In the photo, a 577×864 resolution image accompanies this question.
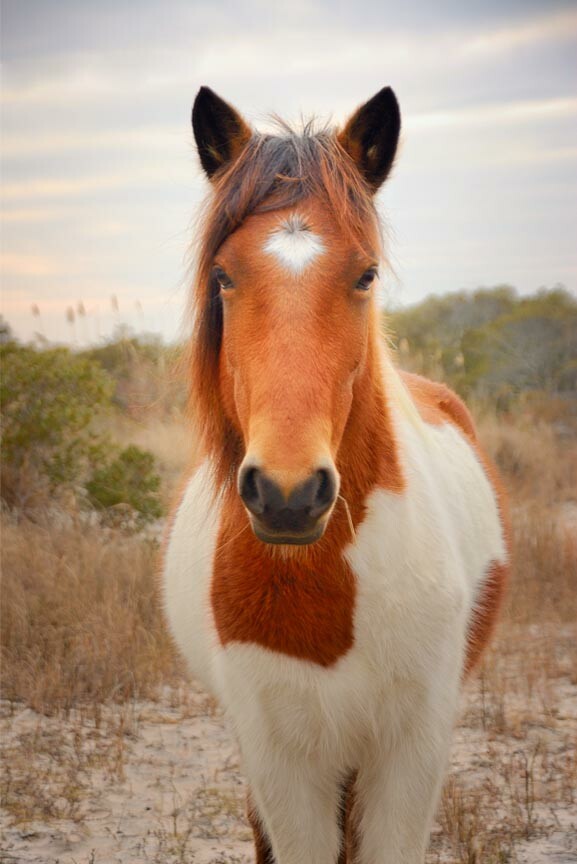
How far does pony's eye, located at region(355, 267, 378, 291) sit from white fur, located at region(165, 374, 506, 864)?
1.71 feet

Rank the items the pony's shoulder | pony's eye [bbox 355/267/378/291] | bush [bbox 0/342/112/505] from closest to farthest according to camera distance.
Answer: pony's eye [bbox 355/267/378/291]
the pony's shoulder
bush [bbox 0/342/112/505]

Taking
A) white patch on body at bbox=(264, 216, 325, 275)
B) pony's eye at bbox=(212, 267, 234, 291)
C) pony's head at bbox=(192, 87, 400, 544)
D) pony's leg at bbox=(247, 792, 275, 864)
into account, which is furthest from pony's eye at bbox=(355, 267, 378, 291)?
pony's leg at bbox=(247, 792, 275, 864)

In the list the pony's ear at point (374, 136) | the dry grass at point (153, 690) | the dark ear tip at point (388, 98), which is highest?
the dark ear tip at point (388, 98)

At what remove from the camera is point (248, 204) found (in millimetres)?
1978

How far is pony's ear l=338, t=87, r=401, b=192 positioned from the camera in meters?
2.07

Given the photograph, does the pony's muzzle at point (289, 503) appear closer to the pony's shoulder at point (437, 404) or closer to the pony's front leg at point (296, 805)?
the pony's front leg at point (296, 805)

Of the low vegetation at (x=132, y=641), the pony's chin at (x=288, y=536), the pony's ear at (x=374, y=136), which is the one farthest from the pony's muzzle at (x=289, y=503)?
the pony's ear at (x=374, y=136)

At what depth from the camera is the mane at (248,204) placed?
1.97 m

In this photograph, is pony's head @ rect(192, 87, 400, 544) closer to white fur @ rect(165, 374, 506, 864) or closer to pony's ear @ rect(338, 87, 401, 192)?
pony's ear @ rect(338, 87, 401, 192)

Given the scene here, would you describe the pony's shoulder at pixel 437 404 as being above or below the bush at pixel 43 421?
above

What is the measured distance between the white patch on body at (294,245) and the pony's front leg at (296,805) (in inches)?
49.8

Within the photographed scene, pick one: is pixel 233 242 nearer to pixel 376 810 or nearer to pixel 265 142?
pixel 265 142

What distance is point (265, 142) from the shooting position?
6.83 ft

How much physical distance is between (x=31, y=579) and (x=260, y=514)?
4063 millimetres
